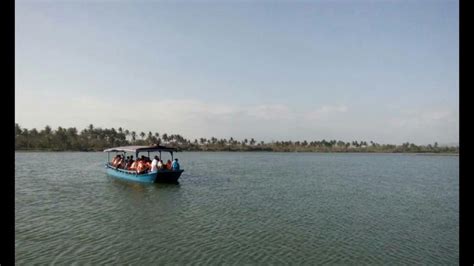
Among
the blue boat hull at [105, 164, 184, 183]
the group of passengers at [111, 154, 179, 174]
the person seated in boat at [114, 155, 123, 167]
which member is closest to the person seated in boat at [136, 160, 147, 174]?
the group of passengers at [111, 154, 179, 174]

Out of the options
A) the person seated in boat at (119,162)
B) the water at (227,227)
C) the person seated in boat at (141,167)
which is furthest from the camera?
the person seated in boat at (119,162)

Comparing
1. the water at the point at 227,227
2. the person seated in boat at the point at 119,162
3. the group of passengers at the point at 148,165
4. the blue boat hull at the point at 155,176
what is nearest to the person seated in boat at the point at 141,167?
the group of passengers at the point at 148,165

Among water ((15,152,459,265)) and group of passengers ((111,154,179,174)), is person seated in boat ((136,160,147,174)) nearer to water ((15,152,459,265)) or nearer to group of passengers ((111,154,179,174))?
group of passengers ((111,154,179,174))

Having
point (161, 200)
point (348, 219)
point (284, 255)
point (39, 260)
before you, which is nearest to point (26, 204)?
point (161, 200)

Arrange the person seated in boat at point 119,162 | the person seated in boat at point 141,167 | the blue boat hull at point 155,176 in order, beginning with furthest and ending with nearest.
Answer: the person seated in boat at point 119,162 → the person seated in boat at point 141,167 → the blue boat hull at point 155,176

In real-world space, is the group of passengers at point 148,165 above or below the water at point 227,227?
above

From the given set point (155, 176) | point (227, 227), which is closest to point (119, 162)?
point (155, 176)

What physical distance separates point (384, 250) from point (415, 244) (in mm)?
1666

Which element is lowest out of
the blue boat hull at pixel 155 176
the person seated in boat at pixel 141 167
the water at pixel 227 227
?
the water at pixel 227 227

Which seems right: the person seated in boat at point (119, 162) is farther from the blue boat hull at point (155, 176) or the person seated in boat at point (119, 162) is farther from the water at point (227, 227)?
the water at point (227, 227)

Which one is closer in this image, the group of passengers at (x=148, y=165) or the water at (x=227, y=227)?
the water at (x=227, y=227)

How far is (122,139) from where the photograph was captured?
142 meters

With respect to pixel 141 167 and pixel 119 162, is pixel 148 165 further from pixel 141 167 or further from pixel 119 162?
pixel 119 162

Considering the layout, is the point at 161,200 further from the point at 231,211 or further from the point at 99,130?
the point at 99,130
